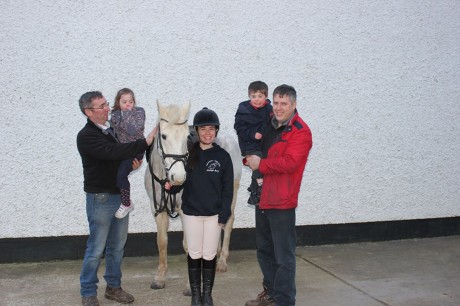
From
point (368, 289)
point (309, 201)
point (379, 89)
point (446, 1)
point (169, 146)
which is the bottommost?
point (368, 289)

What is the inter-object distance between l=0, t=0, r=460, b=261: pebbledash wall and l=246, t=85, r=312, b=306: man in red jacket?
2.40 meters

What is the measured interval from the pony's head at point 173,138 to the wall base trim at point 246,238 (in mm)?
2492

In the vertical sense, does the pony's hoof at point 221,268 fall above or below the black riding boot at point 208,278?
below

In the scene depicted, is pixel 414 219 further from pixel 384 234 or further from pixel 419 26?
pixel 419 26

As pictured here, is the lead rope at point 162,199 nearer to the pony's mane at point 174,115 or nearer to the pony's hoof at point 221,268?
the pony's mane at point 174,115

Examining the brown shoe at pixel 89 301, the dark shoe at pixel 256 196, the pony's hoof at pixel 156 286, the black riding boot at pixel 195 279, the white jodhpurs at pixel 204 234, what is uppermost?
the dark shoe at pixel 256 196

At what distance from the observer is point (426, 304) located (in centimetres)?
477

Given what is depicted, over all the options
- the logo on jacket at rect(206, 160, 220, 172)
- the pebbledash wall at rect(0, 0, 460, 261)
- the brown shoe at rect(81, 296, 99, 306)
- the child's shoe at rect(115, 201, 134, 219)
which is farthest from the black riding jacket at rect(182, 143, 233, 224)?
the pebbledash wall at rect(0, 0, 460, 261)

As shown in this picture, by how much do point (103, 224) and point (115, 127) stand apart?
94 cm

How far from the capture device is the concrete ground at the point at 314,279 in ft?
16.1

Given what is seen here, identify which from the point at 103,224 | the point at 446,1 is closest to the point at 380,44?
the point at 446,1

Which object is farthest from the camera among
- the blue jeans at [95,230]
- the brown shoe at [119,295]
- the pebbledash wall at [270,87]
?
the pebbledash wall at [270,87]

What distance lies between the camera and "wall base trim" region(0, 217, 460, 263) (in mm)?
6055

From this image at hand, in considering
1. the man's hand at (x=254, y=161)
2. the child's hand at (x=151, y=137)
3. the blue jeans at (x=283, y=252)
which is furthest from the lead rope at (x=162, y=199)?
the blue jeans at (x=283, y=252)
